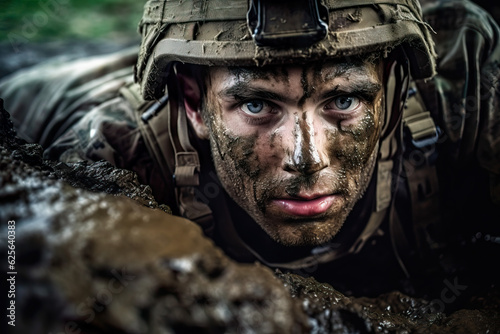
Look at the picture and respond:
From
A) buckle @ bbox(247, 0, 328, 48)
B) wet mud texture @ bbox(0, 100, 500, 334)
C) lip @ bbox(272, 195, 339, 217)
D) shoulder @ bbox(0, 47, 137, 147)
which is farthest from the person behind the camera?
shoulder @ bbox(0, 47, 137, 147)

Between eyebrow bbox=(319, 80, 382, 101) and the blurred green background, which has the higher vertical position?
the blurred green background

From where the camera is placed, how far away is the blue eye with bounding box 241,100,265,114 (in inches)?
60.2

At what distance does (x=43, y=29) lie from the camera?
14.0 feet

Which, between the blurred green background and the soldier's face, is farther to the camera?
the blurred green background

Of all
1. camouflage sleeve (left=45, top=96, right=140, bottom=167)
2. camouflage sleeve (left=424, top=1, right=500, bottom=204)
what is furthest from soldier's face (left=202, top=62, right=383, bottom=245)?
camouflage sleeve (left=424, top=1, right=500, bottom=204)

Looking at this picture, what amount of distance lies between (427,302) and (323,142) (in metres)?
0.92

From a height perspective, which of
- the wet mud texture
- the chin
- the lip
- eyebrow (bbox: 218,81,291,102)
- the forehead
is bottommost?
the chin

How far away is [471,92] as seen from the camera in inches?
85.4

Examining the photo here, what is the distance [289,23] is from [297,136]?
40 centimetres

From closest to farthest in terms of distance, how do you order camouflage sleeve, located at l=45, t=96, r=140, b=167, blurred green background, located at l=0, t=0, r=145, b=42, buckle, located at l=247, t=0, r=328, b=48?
buckle, located at l=247, t=0, r=328, b=48 → camouflage sleeve, located at l=45, t=96, r=140, b=167 → blurred green background, located at l=0, t=0, r=145, b=42

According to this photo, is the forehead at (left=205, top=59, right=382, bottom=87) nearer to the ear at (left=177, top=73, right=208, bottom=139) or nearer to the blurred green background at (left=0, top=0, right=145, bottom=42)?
the ear at (left=177, top=73, right=208, bottom=139)

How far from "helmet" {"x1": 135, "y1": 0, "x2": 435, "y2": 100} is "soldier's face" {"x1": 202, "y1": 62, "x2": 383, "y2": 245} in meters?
0.08

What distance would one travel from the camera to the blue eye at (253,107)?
1.53 meters

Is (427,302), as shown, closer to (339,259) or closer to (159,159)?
(339,259)
